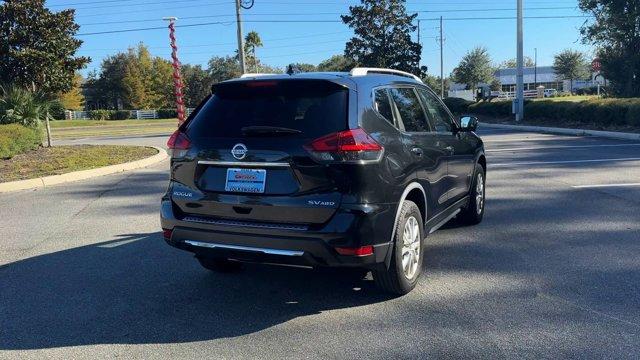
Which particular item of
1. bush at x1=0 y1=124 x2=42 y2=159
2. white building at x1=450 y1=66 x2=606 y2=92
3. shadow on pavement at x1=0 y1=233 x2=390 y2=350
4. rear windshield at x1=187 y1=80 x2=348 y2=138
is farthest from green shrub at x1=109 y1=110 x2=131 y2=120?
rear windshield at x1=187 y1=80 x2=348 y2=138

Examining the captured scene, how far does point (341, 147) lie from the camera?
390 cm

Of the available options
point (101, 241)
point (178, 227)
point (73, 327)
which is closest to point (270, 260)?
point (178, 227)

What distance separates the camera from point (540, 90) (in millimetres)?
73062

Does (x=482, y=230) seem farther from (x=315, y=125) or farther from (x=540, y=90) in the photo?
(x=540, y=90)

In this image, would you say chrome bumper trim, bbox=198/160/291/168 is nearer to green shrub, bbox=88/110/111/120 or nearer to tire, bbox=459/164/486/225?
tire, bbox=459/164/486/225

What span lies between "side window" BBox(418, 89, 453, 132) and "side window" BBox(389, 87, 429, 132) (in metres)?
0.20

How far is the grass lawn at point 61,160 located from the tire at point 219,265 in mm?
7688


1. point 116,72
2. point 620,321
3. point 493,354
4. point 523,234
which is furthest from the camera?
point 116,72

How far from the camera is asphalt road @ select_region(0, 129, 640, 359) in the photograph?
12.0ft

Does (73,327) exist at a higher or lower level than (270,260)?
lower

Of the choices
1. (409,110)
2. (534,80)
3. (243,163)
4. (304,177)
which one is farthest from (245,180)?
(534,80)

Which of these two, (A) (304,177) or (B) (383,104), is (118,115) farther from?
(A) (304,177)

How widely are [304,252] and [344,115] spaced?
1021mm

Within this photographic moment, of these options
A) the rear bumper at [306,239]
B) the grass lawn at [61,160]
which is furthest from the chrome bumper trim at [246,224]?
the grass lawn at [61,160]
